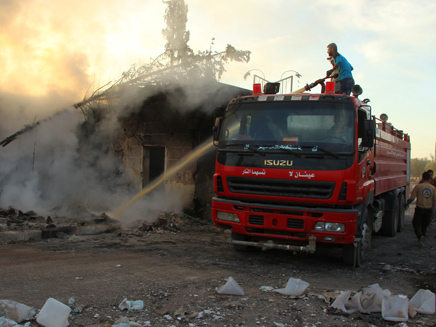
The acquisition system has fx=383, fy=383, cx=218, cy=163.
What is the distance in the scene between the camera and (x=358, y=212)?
17.5 feet

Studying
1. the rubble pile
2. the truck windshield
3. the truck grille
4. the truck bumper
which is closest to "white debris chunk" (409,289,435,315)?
the truck bumper

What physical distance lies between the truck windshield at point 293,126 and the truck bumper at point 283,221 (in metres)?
0.85

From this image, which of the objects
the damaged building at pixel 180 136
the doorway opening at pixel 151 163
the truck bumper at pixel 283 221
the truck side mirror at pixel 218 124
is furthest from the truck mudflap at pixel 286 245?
the doorway opening at pixel 151 163

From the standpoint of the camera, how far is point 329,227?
17.1 feet

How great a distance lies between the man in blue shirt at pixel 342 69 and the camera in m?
6.61

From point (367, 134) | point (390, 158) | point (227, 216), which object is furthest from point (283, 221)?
point (390, 158)

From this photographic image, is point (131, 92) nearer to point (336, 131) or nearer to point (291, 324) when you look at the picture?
point (336, 131)

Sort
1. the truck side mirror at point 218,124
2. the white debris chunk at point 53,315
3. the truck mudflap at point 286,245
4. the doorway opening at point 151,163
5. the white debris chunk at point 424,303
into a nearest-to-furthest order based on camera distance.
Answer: the white debris chunk at point 53,315
the white debris chunk at point 424,303
the truck mudflap at point 286,245
the truck side mirror at point 218,124
the doorway opening at point 151,163

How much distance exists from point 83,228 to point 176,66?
4577 mm

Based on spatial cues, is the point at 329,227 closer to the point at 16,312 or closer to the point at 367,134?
the point at 367,134

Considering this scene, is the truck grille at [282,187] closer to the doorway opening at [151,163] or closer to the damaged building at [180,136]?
the damaged building at [180,136]

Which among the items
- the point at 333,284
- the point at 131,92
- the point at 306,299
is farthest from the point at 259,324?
the point at 131,92

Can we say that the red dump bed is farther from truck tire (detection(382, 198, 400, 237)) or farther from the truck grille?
the truck grille

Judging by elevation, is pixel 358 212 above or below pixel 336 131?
below
